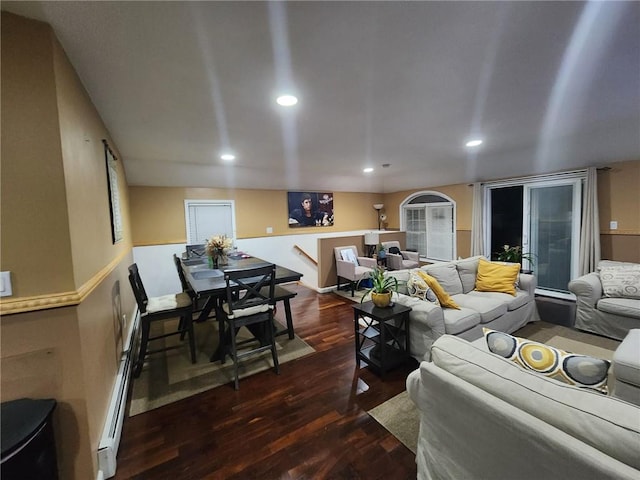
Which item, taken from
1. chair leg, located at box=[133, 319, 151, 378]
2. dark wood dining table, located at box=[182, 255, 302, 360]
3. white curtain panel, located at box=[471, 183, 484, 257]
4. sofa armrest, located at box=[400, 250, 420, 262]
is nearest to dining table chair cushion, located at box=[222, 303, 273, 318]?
dark wood dining table, located at box=[182, 255, 302, 360]

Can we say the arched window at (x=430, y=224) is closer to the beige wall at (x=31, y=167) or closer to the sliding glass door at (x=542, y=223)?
the sliding glass door at (x=542, y=223)

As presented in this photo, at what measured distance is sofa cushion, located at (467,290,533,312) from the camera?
3122 millimetres

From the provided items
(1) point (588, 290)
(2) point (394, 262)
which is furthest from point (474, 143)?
A: (2) point (394, 262)

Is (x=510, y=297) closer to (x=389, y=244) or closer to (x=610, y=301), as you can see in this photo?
(x=610, y=301)

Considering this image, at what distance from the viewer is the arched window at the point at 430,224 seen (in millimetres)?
6117

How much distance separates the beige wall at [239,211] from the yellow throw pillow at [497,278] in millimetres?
3721

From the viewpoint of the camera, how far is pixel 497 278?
338 centimetres

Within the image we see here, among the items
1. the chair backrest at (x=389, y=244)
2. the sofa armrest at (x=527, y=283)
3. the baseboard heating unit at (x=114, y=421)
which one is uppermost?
the chair backrest at (x=389, y=244)

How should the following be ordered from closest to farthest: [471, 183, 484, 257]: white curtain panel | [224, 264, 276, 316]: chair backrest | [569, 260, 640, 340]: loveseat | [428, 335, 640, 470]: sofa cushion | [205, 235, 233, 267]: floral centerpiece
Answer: [428, 335, 640, 470]: sofa cushion < [224, 264, 276, 316]: chair backrest < [569, 260, 640, 340]: loveseat < [205, 235, 233, 267]: floral centerpiece < [471, 183, 484, 257]: white curtain panel

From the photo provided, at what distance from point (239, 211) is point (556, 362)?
17.0ft

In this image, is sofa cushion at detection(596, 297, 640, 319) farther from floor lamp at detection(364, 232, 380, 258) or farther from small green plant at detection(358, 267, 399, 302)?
floor lamp at detection(364, 232, 380, 258)

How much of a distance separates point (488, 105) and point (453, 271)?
74.9 inches

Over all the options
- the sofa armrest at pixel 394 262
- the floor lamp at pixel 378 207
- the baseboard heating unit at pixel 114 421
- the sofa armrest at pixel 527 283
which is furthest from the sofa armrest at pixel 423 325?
the floor lamp at pixel 378 207

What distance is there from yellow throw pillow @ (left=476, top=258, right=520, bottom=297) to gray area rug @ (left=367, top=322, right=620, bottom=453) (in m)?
0.60
